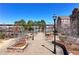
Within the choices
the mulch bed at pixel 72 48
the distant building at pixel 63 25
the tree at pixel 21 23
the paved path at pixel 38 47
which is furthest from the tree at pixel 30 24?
the mulch bed at pixel 72 48

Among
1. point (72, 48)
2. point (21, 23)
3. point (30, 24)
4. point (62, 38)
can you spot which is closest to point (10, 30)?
point (21, 23)

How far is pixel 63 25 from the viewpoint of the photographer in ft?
12.6

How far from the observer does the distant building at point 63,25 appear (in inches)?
149

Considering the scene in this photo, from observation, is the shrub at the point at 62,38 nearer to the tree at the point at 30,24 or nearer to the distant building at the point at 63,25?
the distant building at the point at 63,25

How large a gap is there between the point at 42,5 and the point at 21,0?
36 cm

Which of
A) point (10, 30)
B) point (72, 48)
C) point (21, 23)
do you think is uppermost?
point (21, 23)

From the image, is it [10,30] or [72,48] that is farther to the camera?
[10,30]

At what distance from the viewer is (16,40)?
3852 millimetres

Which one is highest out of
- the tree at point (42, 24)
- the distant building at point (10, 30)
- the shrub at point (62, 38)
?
the tree at point (42, 24)

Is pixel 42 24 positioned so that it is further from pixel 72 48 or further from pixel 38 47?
pixel 72 48

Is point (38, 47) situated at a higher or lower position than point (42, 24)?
lower

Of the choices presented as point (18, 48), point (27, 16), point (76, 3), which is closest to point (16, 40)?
point (18, 48)

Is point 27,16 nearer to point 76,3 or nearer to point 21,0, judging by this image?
point 21,0
